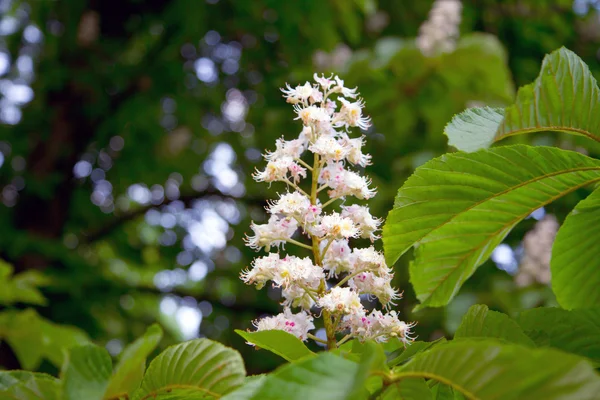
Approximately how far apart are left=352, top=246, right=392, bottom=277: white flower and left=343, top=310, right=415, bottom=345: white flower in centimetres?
7

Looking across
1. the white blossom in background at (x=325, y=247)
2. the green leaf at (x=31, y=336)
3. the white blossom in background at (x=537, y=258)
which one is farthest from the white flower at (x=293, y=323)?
the white blossom in background at (x=537, y=258)

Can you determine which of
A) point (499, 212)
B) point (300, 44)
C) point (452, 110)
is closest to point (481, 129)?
point (499, 212)

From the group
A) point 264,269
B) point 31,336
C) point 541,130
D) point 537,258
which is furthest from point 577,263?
point 537,258

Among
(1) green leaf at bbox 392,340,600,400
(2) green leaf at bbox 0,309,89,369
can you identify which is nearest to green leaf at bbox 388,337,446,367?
(1) green leaf at bbox 392,340,600,400

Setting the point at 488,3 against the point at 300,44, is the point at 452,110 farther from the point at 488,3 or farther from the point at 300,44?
the point at 488,3

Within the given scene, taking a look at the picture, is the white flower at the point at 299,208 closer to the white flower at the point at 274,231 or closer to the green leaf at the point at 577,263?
the white flower at the point at 274,231

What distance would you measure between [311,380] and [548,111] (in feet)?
1.49

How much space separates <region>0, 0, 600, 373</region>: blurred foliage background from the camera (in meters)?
3.58

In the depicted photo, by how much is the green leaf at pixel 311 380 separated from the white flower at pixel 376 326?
1.17 feet

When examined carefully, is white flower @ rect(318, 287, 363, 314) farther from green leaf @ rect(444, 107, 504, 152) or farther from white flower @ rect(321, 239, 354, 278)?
green leaf @ rect(444, 107, 504, 152)

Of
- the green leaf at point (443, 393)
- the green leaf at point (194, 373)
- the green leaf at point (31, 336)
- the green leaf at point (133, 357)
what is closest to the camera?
the green leaf at point (133, 357)

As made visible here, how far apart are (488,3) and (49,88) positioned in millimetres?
3380

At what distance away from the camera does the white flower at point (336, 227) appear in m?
1.03

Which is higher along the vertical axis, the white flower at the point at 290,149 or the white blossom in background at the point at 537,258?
the white flower at the point at 290,149
